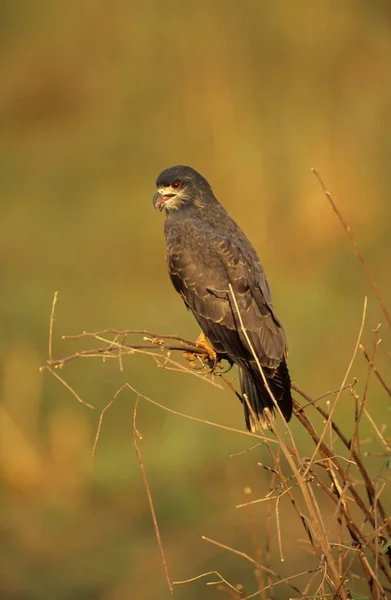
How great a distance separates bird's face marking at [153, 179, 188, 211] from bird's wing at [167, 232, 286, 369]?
0.25 metres

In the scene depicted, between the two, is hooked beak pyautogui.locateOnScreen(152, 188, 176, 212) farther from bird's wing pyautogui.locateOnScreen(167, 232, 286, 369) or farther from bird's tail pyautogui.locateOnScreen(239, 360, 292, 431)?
bird's tail pyautogui.locateOnScreen(239, 360, 292, 431)

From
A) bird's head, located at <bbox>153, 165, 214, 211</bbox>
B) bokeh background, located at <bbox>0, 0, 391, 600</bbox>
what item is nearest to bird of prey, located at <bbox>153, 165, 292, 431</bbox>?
bird's head, located at <bbox>153, 165, 214, 211</bbox>

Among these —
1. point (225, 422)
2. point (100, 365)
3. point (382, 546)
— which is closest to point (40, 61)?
point (100, 365)

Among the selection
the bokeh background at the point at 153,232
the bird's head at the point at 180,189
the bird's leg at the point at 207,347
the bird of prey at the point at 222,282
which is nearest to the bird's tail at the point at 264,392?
the bird of prey at the point at 222,282

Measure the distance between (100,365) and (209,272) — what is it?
18.5ft

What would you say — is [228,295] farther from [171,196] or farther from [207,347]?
[171,196]

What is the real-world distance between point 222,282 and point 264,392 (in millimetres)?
568

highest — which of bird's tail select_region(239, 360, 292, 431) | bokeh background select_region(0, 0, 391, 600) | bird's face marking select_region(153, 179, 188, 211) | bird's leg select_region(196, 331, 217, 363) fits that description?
bokeh background select_region(0, 0, 391, 600)

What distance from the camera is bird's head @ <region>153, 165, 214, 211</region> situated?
4863mm

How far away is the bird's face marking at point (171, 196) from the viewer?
486cm

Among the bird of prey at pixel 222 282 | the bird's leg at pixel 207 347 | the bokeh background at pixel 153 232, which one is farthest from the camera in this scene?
the bokeh background at pixel 153 232

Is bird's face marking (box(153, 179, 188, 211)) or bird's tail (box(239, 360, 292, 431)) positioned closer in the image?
bird's tail (box(239, 360, 292, 431))

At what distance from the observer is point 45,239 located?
13758mm

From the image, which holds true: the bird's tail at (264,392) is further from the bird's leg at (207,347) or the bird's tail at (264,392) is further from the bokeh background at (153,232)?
the bokeh background at (153,232)
